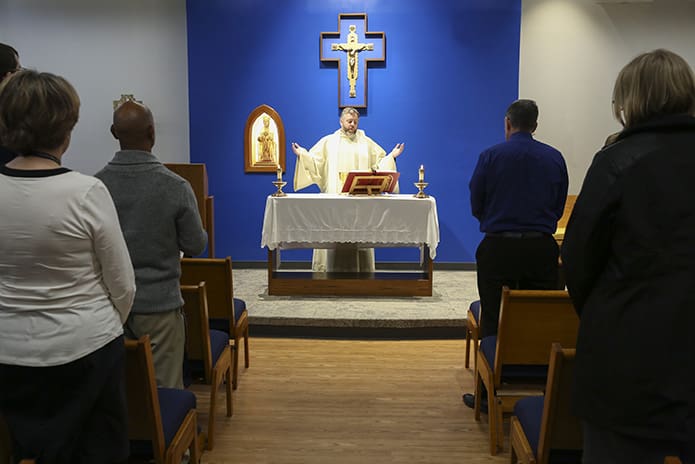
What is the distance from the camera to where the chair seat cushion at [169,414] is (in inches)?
84.0

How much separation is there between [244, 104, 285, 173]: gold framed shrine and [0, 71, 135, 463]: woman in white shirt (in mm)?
5448

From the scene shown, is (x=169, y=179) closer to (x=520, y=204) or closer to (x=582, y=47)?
(x=520, y=204)

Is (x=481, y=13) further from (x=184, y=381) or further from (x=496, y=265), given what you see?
(x=184, y=381)

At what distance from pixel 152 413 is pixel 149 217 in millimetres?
765

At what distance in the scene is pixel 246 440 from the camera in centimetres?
314

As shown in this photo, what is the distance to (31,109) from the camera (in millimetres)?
1512

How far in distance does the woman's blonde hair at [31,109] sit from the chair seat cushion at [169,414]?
3.46 feet

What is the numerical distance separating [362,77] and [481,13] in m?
1.47

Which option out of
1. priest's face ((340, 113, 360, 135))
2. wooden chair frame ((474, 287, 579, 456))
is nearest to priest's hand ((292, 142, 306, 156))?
priest's face ((340, 113, 360, 135))

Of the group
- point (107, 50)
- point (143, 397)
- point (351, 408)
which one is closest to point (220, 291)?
point (351, 408)

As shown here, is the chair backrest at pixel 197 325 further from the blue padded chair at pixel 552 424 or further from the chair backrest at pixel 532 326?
the blue padded chair at pixel 552 424

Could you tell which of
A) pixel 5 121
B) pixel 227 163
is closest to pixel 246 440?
pixel 5 121

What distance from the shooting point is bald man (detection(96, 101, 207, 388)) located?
2.34 m

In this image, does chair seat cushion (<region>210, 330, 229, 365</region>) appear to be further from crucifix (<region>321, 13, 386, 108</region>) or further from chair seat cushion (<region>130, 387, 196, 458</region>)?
crucifix (<region>321, 13, 386, 108</region>)
